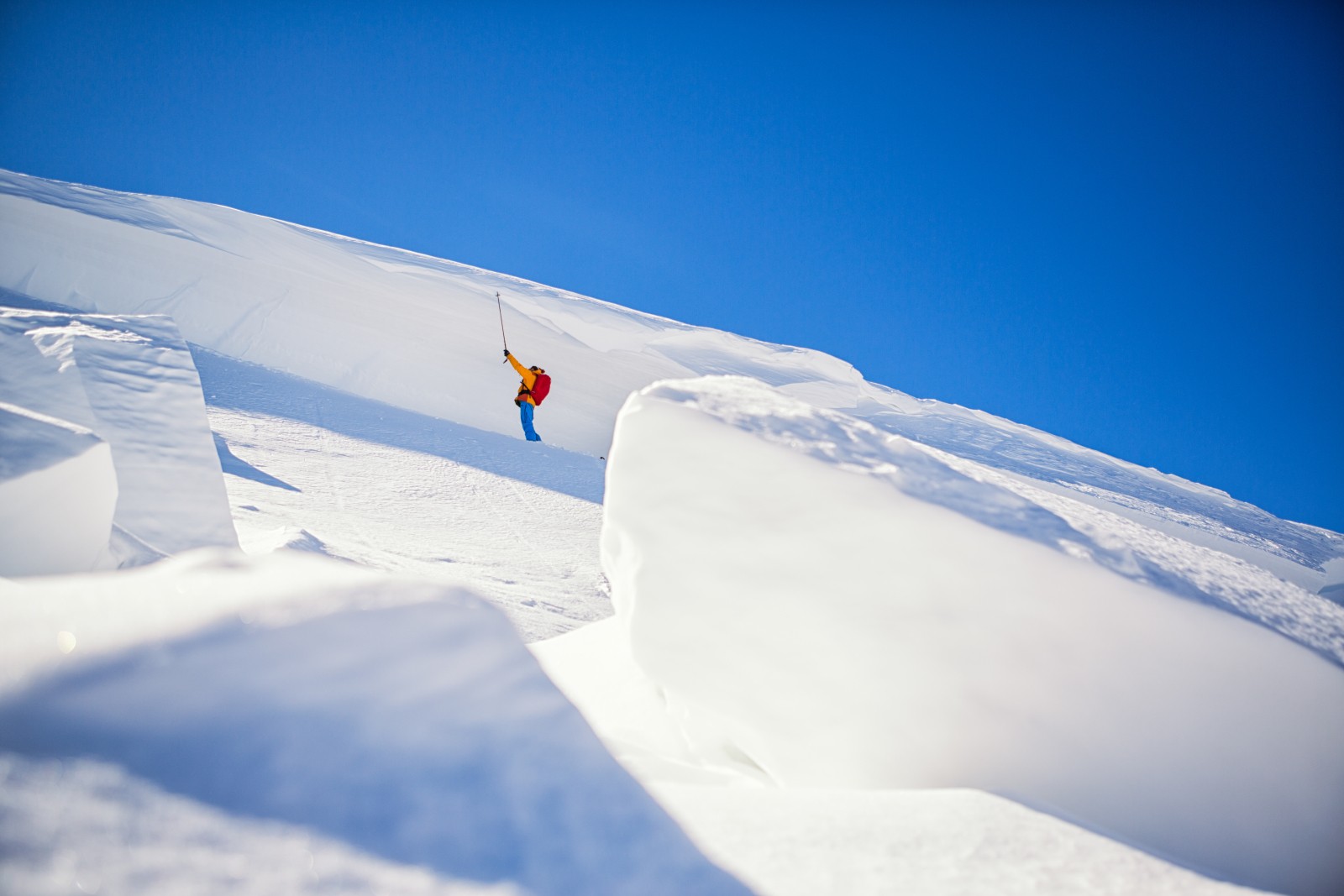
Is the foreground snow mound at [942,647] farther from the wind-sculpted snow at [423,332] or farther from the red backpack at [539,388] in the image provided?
the wind-sculpted snow at [423,332]

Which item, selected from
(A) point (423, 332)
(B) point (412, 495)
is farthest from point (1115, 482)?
(A) point (423, 332)

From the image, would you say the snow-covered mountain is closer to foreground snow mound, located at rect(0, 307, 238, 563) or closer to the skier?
foreground snow mound, located at rect(0, 307, 238, 563)

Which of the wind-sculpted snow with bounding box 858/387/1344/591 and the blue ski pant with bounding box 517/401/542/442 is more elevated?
the wind-sculpted snow with bounding box 858/387/1344/591

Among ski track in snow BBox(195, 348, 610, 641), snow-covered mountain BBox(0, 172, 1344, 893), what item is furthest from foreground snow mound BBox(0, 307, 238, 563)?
snow-covered mountain BBox(0, 172, 1344, 893)

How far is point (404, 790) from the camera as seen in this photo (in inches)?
32.6

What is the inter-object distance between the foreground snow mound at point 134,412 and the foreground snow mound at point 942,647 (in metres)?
2.89

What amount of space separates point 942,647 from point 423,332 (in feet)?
32.9

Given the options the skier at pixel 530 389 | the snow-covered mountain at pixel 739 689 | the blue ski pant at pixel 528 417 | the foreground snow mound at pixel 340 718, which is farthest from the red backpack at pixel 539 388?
the foreground snow mound at pixel 340 718

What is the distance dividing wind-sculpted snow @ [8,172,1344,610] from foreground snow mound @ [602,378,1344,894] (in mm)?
6765

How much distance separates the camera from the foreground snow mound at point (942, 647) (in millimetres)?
1225

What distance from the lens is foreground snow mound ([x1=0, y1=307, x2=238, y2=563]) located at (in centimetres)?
332

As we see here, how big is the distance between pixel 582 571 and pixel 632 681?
86.2 inches

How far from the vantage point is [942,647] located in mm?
1346

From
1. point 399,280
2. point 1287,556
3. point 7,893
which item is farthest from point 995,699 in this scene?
point 399,280
